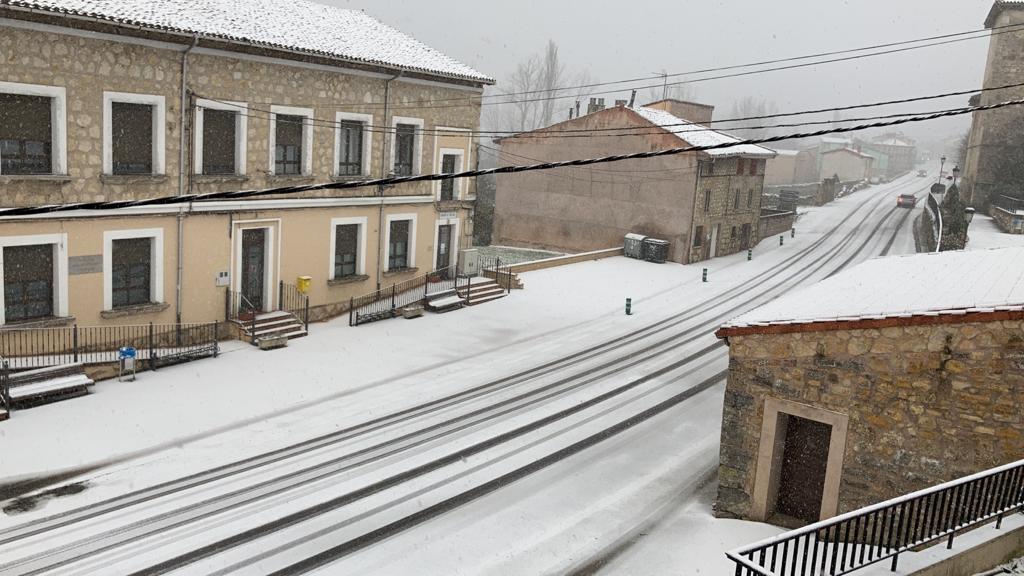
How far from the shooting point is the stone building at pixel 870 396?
10375mm

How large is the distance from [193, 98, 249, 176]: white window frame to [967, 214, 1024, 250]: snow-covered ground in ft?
89.3

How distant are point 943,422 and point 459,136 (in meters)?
21.4

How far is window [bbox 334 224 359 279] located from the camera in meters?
25.5

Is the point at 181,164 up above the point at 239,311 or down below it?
above

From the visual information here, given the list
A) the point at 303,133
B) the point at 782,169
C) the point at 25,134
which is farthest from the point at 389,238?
the point at 782,169

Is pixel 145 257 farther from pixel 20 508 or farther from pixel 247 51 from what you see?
pixel 20 508

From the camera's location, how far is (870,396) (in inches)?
441

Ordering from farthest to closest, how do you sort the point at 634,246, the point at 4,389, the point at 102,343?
the point at 634,246, the point at 102,343, the point at 4,389

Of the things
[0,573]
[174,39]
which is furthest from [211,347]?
[0,573]

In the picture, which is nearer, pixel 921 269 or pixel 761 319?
pixel 761 319

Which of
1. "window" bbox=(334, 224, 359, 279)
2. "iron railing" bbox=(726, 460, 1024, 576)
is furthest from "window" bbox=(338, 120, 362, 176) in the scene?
"iron railing" bbox=(726, 460, 1024, 576)

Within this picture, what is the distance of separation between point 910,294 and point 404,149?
18582 mm

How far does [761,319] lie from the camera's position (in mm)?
12516

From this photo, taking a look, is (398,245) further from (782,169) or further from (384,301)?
(782,169)
